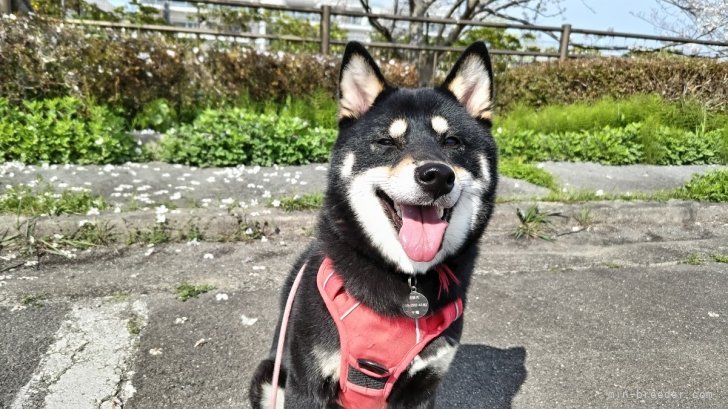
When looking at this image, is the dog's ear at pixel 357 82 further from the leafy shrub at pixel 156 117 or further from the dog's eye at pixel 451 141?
the leafy shrub at pixel 156 117

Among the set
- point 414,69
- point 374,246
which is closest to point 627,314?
point 374,246

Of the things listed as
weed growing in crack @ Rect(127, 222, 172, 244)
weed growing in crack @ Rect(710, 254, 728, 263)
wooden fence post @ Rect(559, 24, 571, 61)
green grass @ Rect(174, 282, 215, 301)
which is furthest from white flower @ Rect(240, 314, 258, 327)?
wooden fence post @ Rect(559, 24, 571, 61)

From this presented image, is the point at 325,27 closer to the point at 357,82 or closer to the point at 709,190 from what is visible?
the point at 709,190

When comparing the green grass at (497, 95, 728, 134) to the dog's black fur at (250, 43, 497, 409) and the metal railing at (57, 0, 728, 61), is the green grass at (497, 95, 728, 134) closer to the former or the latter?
the metal railing at (57, 0, 728, 61)

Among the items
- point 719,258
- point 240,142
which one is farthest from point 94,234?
point 719,258

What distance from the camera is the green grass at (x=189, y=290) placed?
10.3 ft

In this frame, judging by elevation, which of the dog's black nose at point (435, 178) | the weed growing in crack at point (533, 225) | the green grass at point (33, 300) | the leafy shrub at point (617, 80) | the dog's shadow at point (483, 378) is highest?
the leafy shrub at point (617, 80)

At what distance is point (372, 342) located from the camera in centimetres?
174

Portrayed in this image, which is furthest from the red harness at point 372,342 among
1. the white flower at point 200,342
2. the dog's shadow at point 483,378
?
the white flower at point 200,342

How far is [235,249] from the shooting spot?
3969mm

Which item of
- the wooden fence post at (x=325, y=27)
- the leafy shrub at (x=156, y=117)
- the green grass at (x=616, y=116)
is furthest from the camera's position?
the wooden fence post at (x=325, y=27)

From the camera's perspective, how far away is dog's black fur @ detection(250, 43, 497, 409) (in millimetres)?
1812

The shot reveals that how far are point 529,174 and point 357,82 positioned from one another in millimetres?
4751

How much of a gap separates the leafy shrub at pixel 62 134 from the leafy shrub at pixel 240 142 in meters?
0.62
